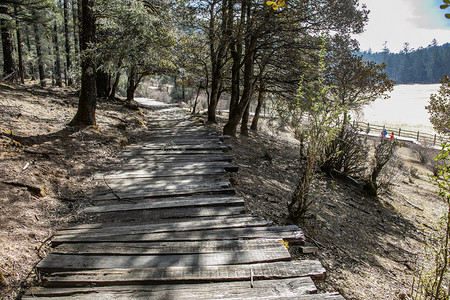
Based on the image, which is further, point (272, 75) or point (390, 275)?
point (272, 75)

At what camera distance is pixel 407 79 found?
383 feet

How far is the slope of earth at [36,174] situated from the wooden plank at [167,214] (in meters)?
0.51

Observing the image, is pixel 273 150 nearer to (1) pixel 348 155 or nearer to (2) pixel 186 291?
(1) pixel 348 155

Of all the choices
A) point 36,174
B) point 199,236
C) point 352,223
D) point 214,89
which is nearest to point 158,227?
point 199,236

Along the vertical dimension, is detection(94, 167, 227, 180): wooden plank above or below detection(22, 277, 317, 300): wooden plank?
above

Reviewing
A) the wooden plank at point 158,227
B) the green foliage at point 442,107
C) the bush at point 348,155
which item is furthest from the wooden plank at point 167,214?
the green foliage at point 442,107

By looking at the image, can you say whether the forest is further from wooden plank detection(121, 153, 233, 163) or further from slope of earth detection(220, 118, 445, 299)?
wooden plank detection(121, 153, 233, 163)

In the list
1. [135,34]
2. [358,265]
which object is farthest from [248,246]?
[135,34]

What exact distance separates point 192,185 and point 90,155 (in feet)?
8.93

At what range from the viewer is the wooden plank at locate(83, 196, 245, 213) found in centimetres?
359

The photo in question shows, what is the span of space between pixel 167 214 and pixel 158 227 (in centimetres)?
41

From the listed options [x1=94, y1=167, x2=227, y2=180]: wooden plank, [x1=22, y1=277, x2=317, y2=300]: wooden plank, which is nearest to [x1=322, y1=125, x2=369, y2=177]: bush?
[x1=94, y1=167, x2=227, y2=180]: wooden plank

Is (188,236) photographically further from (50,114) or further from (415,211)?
(415,211)

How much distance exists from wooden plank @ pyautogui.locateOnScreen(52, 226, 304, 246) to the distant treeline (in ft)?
375
